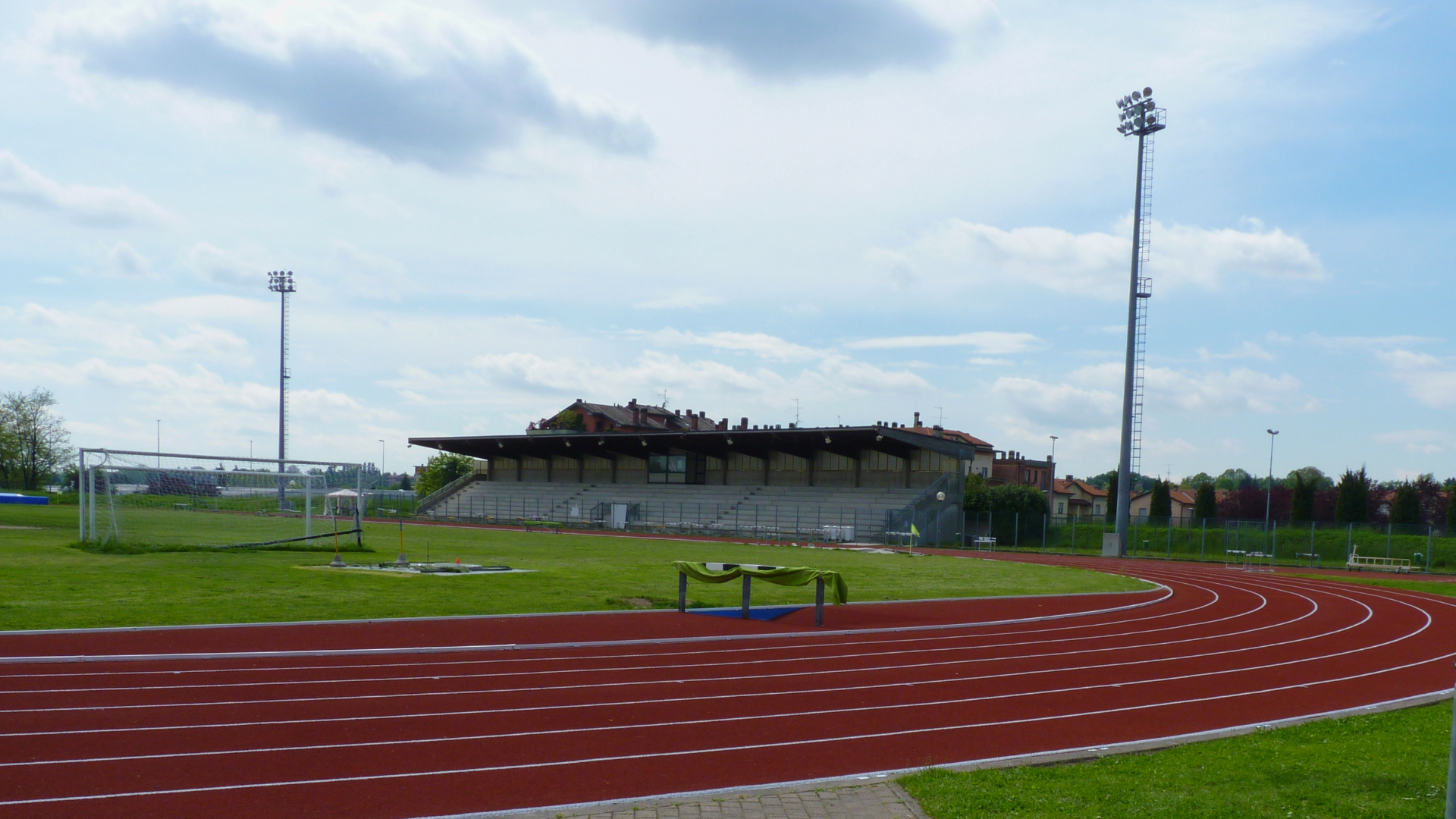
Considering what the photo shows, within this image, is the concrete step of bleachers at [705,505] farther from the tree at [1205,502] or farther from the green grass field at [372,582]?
the green grass field at [372,582]

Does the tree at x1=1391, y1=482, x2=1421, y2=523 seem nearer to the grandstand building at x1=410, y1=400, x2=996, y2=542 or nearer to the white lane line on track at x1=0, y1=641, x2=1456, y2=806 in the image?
the grandstand building at x1=410, y1=400, x2=996, y2=542

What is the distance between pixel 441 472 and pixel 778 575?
313 ft

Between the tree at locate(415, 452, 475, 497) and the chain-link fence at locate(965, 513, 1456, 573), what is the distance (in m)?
66.4

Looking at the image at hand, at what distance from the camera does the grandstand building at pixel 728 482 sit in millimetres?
55500

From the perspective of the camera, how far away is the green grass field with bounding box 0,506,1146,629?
1529cm

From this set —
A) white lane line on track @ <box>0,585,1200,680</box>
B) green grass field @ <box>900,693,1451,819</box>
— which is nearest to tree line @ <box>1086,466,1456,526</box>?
white lane line on track @ <box>0,585,1200,680</box>

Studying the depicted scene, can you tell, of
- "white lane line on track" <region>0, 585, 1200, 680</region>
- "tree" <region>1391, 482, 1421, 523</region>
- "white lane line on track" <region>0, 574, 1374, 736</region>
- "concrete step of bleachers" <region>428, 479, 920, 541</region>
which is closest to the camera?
"white lane line on track" <region>0, 574, 1374, 736</region>

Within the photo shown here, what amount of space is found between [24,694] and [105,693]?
25.9 inches

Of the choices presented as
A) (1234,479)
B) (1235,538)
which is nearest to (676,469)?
(1235,538)

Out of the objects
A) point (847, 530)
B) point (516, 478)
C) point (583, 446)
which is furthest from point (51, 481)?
point (847, 530)

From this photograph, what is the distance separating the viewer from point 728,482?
68.1 m

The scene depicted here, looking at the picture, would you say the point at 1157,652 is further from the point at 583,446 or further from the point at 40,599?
the point at 583,446

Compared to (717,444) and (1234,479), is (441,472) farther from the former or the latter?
(1234,479)

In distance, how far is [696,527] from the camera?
192ft
